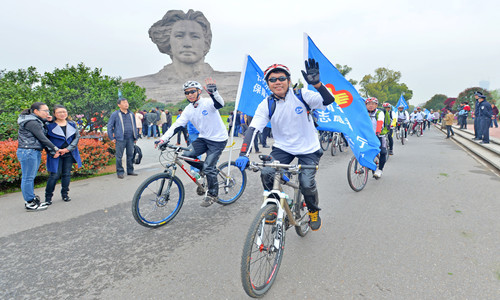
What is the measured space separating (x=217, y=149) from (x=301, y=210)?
1.84 m

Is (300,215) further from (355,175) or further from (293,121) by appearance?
(355,175)

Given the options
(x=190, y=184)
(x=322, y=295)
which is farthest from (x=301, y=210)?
(x=190, y=184)

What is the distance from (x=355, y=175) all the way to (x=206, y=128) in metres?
3.18

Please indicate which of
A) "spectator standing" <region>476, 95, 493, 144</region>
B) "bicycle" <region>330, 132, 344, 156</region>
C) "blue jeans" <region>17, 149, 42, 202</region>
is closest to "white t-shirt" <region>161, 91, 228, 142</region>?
"blue jeans" <region>17, 149, 42, 202</region>

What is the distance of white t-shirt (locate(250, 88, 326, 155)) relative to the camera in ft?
9.78

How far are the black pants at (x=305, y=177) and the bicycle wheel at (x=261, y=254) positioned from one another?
0.46 metres

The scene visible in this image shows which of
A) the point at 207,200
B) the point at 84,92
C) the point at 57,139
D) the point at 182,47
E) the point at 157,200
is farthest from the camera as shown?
the point at 182,47

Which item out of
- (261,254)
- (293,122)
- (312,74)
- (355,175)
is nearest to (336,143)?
(355,175)

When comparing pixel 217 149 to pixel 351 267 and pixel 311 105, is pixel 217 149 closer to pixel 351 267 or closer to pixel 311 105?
pixel 311 105

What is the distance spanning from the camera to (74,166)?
6.82 metres

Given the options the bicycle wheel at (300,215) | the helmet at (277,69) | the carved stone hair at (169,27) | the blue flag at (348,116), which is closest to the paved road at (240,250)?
the bicycle wheel at (300,215)

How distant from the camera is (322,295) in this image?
7.77ft

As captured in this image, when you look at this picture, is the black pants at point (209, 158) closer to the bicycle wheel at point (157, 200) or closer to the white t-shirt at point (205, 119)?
the white t-shirt at point (205, 119)

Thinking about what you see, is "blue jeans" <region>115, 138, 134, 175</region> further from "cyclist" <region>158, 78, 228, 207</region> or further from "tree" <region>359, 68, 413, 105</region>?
"tree" <region>359, 68, 413, 105</region>
